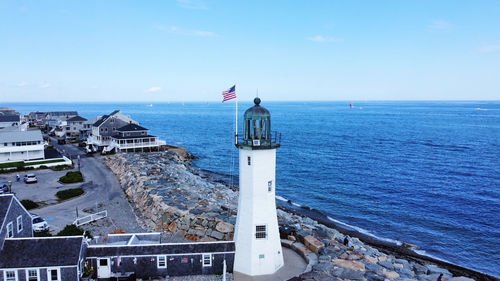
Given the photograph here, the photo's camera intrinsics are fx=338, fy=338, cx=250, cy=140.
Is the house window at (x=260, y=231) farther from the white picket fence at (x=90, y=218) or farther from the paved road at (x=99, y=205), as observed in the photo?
the white picket fence at (x=90, y=218)

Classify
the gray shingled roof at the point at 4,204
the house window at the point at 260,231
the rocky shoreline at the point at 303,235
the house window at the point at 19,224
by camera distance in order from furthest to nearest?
the rocky shoreline at the point at 303,235 → the house window at the point at 19,224 → the gray shingled roof at the point at 4,204 → the house window at the point at 260,231

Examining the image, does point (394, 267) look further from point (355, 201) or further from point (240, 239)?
point (355, 201)

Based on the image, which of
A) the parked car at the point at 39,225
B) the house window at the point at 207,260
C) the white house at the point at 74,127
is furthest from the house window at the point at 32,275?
the white house at the point at 74,127

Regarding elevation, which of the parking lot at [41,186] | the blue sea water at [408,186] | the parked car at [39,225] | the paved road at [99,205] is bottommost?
the blue sea water at [408,186]

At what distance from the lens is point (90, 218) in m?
28.5

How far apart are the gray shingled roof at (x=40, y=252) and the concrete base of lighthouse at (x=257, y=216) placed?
862cm

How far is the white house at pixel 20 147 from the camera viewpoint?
52625 millimetres

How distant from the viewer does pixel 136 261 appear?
18484mm

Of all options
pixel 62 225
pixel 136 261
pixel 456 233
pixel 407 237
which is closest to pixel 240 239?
pixel 136 261

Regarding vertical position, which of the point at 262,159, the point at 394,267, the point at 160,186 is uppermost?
the point at 262,159

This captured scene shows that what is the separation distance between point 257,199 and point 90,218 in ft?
59.3

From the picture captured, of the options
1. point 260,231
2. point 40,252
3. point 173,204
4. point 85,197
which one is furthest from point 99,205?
point 260,231

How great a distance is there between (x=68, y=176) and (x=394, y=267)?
3801 centimetres

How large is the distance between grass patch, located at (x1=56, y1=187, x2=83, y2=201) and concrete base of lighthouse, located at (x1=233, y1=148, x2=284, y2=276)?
24.8 metres
